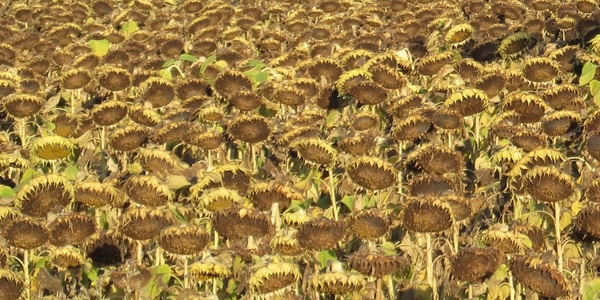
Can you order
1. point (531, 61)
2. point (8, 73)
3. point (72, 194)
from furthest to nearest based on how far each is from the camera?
point (8, 73)
point (531, 61)
point (72, 194)

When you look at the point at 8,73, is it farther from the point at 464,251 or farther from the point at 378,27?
the point at 464,251

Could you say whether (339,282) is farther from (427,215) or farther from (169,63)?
(169,63)

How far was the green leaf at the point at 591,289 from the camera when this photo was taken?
431 centimetres

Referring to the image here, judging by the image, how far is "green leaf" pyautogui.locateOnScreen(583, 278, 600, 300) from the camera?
14.1 feet

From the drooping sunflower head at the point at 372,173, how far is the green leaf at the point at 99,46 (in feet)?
16.3

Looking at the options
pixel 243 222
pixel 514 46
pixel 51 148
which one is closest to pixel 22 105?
pixel 51 148

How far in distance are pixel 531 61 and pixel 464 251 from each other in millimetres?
2666

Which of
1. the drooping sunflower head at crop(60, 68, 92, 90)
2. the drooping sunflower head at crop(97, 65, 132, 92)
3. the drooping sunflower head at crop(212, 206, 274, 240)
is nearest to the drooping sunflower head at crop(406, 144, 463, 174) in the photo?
the drooping sunflower head at crop(212, 206, 274, 240)

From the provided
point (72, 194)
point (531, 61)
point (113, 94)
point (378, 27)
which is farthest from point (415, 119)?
point (378, 27)

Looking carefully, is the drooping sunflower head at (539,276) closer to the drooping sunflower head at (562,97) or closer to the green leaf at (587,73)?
the drooping sunflower head at (562,97)

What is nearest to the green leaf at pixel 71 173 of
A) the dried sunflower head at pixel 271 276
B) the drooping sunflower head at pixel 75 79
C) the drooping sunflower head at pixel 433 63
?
the dried sunflower head at pixel 271 276

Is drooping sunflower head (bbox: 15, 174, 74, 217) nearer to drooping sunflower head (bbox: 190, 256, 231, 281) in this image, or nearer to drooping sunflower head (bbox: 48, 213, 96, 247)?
drooping sunflower head (bbox: 48, 213, 96, 247)

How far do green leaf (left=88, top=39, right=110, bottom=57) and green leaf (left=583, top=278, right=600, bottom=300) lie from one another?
246 inches

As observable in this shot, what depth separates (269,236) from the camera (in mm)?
4520
